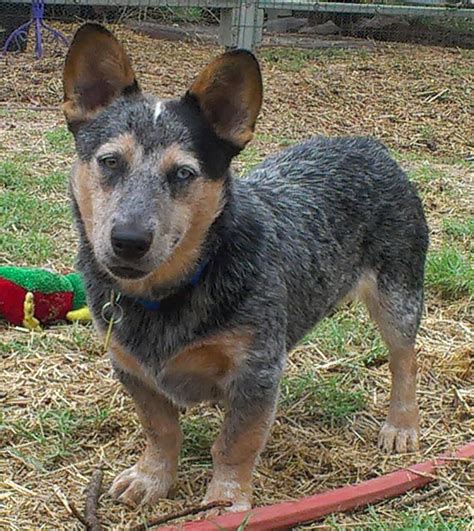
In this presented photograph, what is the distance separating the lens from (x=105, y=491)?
3.80 m

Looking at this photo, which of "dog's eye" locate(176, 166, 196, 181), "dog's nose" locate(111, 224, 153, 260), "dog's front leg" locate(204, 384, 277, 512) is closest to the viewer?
"dog's nose" locate(111, 224, 153, 260)

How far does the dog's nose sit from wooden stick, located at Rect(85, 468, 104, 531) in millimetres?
1019

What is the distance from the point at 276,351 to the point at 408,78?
9.78 metres

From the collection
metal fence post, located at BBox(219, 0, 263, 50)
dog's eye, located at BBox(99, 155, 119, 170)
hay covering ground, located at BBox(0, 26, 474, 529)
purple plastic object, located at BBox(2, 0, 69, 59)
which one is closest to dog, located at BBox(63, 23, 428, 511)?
dog's eye, located at BBox(99, 155, 119, 170)

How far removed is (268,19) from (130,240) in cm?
1356

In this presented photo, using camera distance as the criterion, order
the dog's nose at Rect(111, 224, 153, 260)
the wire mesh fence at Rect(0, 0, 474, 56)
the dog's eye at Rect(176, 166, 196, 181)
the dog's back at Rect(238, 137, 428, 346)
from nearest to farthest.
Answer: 1. the dog's nose at Rect(111, 224, 153, 260)
2. the dog's eye at Rect(176, 166, 196, 181)
3. the dog's back at Rect(238, 137, 428, 346)
4. the wire mesh fence at Rect(0, 0, 474, 56)

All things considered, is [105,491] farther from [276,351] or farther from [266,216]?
[266,216]

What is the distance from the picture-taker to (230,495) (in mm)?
3600

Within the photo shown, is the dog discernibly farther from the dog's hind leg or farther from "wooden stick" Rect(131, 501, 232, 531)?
the dog's hind leg

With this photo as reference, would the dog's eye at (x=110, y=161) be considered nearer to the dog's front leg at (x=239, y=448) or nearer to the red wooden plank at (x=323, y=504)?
the dog's front leg at (x=239, y=448)

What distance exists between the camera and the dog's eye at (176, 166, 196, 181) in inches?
132

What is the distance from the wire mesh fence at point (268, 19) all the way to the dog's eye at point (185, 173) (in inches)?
339

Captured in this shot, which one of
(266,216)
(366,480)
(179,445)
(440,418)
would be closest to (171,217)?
(266,216)

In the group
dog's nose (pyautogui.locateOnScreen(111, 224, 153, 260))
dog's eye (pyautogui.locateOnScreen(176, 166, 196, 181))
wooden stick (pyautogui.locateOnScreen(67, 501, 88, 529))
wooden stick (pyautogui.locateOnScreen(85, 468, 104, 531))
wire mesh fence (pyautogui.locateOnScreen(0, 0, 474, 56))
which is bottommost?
wire mesh fence (pyautogui.locateOnScreen(0, 0, 474, 56))
